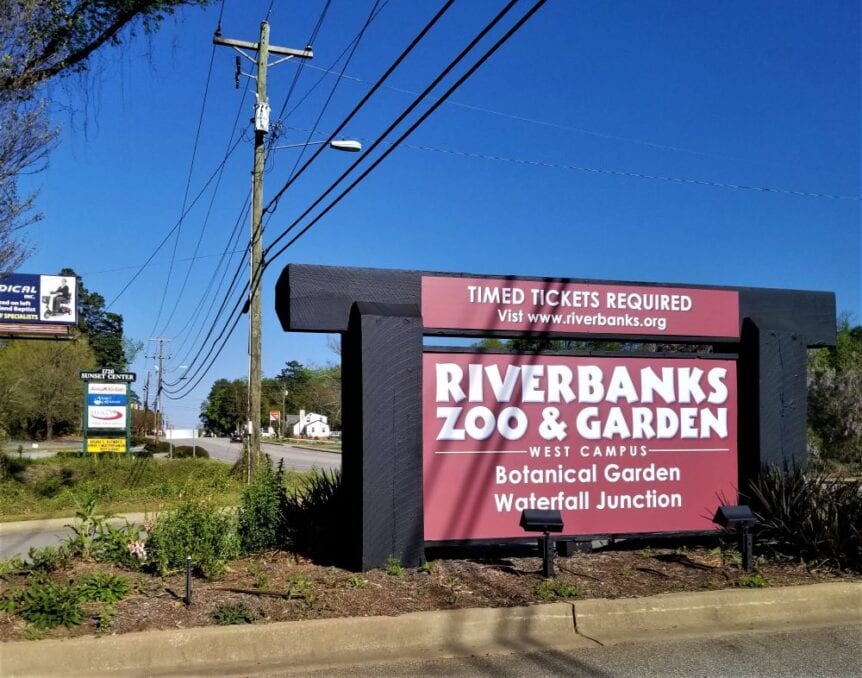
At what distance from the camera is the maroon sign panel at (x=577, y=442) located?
27.8 feet

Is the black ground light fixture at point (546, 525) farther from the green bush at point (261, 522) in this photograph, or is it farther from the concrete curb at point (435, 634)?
the green bush at point (261, 522)

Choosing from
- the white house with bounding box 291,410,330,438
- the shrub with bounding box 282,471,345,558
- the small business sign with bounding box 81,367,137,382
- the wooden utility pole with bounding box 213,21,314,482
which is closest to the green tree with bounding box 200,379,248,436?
the white house with bounding box 291,410,330,438

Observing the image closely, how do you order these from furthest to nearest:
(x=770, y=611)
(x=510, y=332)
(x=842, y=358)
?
(x=842, y=358)
(x=510, y=332)
(x=770, y=611)

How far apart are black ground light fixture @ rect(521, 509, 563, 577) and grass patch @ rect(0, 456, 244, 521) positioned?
9.76 meters

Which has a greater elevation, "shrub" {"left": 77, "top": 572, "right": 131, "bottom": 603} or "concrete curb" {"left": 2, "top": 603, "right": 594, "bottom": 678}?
"shrub" {"left": 77, "top": 572, "right": 131, "bottom": 603}

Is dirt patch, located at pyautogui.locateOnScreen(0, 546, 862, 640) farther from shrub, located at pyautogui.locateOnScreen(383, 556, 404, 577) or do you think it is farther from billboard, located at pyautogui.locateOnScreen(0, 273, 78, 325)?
billboard, located at pyautogui.locateOnScreen(0, 273, 78, 325)

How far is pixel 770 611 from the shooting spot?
6.91m

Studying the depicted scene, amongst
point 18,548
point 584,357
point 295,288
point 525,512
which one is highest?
point 295,288

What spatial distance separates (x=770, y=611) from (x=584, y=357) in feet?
10.6

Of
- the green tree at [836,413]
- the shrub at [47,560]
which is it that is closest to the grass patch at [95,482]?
the shrub at [47,560]

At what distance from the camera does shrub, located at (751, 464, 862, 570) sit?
25.9ft

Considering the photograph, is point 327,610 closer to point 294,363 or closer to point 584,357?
point 584,357

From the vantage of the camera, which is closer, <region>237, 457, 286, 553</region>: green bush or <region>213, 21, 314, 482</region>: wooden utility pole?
<region>237, 457, 286, 553</region>: green bush

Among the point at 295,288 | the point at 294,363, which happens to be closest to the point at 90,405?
the point at 295,288
